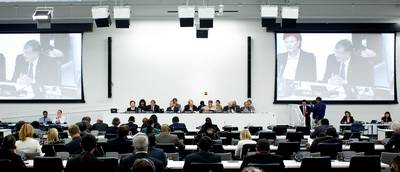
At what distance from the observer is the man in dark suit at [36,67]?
24.1 meters

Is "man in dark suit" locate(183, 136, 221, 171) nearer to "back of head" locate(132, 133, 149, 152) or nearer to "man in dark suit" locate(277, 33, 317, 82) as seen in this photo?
Result: "back of head" locate(132, 133, 149, 152)

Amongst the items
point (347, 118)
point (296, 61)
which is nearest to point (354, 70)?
point (296, 61)

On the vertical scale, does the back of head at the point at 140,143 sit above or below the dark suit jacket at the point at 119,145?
above

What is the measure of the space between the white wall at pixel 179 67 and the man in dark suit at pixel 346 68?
103cm

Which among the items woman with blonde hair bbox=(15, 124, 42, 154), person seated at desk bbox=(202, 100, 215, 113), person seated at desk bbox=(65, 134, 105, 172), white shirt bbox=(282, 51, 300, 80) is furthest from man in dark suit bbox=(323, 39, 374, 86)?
person seated at desk bbox=(65, 134, 105, 172)

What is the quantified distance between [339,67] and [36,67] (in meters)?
11.9

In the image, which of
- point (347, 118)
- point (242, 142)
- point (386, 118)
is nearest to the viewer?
point (242, 142)

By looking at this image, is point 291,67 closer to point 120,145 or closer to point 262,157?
point 120,145

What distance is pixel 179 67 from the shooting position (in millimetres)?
24266

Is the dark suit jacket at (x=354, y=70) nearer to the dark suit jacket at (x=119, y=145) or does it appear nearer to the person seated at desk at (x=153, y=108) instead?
the person seated at desk at (x=153, y=108)

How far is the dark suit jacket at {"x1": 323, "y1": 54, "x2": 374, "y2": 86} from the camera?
947 inches

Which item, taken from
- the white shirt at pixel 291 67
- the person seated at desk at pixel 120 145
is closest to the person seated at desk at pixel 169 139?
the person seated at desk at pixel 120 145

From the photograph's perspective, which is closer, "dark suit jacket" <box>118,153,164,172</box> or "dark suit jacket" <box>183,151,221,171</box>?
"dark suit jacket" <box>118,153,164,172</box>

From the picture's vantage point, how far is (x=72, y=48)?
2411 cm
